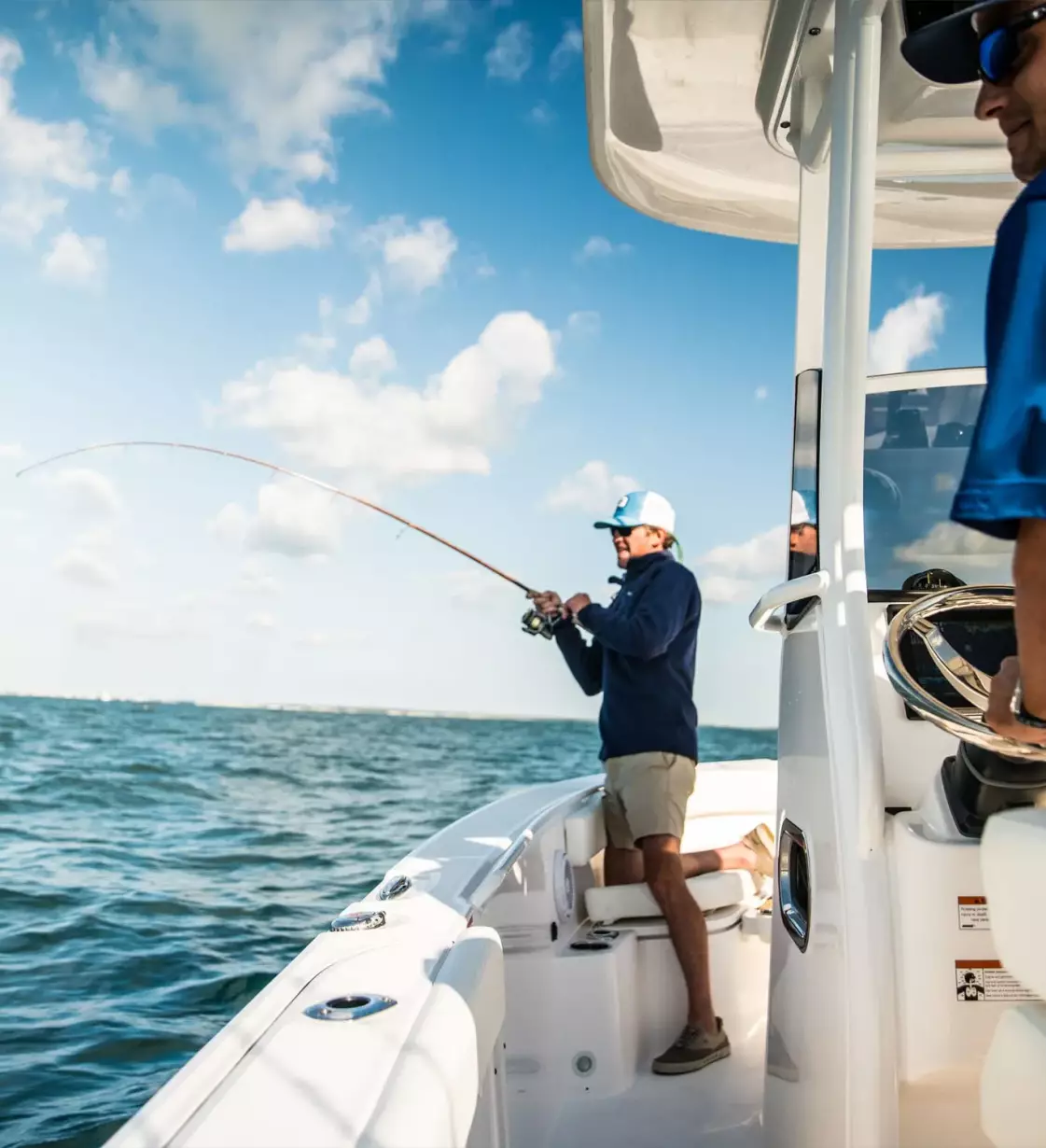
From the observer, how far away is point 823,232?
211 cm

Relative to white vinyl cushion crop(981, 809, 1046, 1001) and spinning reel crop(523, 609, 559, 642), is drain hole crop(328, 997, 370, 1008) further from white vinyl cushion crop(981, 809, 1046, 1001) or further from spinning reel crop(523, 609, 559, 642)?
spinning reel crop(523, 609, 559, 642)

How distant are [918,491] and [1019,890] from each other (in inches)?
43.8

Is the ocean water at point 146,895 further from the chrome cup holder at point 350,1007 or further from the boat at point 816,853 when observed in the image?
the chrome cup holder at point 350,1007

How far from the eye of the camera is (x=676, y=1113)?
251 centimetres

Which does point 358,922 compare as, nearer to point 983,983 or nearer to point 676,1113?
point 983,983

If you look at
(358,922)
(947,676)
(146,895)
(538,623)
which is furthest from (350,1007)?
(146,895)

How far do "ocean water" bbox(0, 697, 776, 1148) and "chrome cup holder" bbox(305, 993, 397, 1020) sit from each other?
101 inches

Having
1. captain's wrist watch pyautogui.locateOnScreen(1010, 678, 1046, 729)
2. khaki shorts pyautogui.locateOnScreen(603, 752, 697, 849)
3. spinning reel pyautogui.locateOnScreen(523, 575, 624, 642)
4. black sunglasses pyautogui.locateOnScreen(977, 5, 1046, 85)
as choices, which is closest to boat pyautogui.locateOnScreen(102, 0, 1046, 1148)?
captain's wrist watch pyautogui.locateOnScreen(1010, 678, 1046, 729)

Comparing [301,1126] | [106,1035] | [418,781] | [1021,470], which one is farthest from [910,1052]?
[418,781]

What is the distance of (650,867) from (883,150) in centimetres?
185

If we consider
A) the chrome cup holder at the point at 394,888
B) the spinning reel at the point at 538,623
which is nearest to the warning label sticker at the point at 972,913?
the chrome cup holder at the point at 394,888

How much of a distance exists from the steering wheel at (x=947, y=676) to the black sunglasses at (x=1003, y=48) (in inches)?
20.0

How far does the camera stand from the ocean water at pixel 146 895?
165 inches

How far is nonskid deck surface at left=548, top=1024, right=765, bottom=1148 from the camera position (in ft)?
7.82
